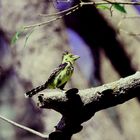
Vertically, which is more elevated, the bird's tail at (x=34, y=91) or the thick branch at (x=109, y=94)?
the bird's tail at (x=34, y=91)

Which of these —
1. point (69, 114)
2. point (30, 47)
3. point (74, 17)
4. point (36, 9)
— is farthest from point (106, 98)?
point (74, 17)

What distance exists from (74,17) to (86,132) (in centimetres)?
77

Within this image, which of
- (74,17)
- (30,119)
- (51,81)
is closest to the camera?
(51,81)

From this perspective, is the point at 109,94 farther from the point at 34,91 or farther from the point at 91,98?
the point at 34,91

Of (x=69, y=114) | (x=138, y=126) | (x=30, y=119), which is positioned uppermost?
(x=69, y=114)

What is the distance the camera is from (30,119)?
2131 mm

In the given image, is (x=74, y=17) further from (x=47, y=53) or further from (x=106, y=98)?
(x=106, y=98)

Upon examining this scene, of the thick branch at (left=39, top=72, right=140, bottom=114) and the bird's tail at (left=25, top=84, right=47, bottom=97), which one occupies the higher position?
the bird's tail at (left=25, top=84, right=47, bottom=97)

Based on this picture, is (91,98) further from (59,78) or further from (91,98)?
(59,78)

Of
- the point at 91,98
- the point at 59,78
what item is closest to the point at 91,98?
the point at 91,98

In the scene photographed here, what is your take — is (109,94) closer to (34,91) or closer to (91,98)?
(91,98)

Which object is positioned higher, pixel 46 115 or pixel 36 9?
pixel 36 9

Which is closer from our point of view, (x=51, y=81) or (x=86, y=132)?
(x=51, y=81)

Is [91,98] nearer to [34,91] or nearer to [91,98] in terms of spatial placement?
[91,98]
